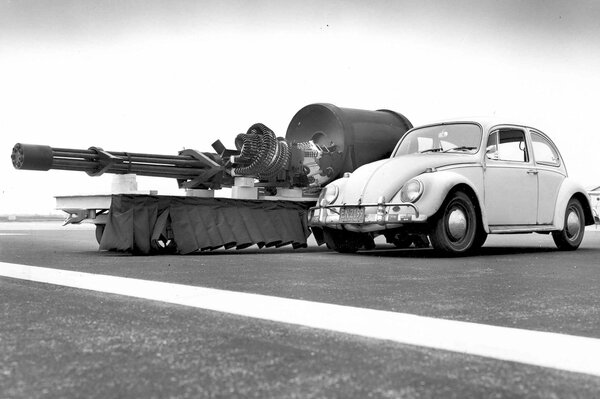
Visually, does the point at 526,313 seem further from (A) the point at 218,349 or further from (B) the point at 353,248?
A: (B) the point at 353,248

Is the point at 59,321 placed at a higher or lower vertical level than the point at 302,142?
lower

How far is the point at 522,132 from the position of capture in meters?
9.66

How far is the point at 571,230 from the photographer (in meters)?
9.96

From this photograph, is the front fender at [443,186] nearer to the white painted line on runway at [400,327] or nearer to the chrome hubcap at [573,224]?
the chrome hubcap at [573,224]

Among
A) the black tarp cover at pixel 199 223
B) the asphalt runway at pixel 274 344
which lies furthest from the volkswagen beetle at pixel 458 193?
the asphalt runway at pixel 274 344

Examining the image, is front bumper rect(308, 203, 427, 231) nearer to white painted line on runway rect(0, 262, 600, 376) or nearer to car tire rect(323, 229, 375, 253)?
car tire rect(323, 229, 375, 253)

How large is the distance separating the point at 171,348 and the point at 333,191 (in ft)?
21.3

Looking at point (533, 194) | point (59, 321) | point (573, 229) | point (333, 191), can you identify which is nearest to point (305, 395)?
point (59, 321)

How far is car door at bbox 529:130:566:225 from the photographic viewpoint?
9446 millimetres

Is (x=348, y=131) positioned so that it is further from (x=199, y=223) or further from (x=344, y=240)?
(x=199, y=223)

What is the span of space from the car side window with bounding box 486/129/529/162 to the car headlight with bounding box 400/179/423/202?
1453 mm

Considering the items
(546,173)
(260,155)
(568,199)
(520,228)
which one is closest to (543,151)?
(546,173)

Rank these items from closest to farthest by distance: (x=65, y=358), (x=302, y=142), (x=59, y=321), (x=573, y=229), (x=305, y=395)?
(x=305, y=395)
(x=65, y=358)
(x=59, y=321)
(x=573, y=229)
(x=302, y=142)

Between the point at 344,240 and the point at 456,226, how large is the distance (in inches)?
71.4
